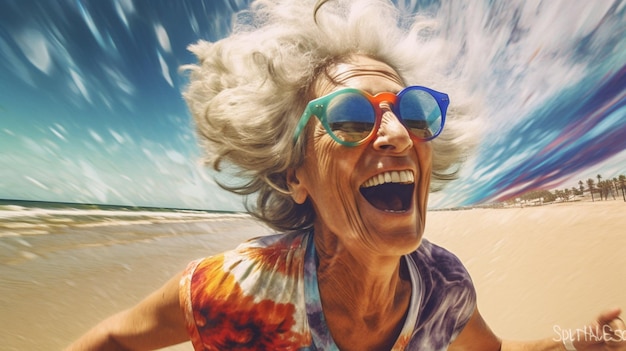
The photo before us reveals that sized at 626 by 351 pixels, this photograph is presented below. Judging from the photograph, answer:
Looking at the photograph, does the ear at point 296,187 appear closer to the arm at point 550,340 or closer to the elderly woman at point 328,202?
the elderly woman at point 328,202

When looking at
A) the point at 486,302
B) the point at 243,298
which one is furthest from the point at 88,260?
the point at 486,302

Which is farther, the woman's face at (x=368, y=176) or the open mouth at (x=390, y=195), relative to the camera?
the open mouth at (x=390, y=195)

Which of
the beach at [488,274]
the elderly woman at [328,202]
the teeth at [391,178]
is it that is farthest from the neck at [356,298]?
the beach at [488,274]

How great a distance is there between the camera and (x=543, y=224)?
212 inches

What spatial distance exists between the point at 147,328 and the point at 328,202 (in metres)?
0.87

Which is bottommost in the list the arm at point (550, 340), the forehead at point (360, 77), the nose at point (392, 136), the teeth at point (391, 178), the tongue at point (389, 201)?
the arm at point (550, 340)

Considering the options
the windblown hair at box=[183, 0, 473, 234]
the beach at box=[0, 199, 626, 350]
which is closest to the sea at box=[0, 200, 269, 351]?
the beach at box=[0, 199, 626, 350]

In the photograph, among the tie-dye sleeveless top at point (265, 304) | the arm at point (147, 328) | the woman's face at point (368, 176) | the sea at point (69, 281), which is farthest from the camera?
the sea at point (69, 281)

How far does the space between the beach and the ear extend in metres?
0.92

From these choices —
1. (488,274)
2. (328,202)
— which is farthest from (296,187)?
(488,274)

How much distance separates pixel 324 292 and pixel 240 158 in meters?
0.69

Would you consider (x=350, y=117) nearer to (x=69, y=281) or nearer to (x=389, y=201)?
(x=389, y=201)

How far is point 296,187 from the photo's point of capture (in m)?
1.29

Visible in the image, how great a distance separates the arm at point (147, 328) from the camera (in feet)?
4.06
